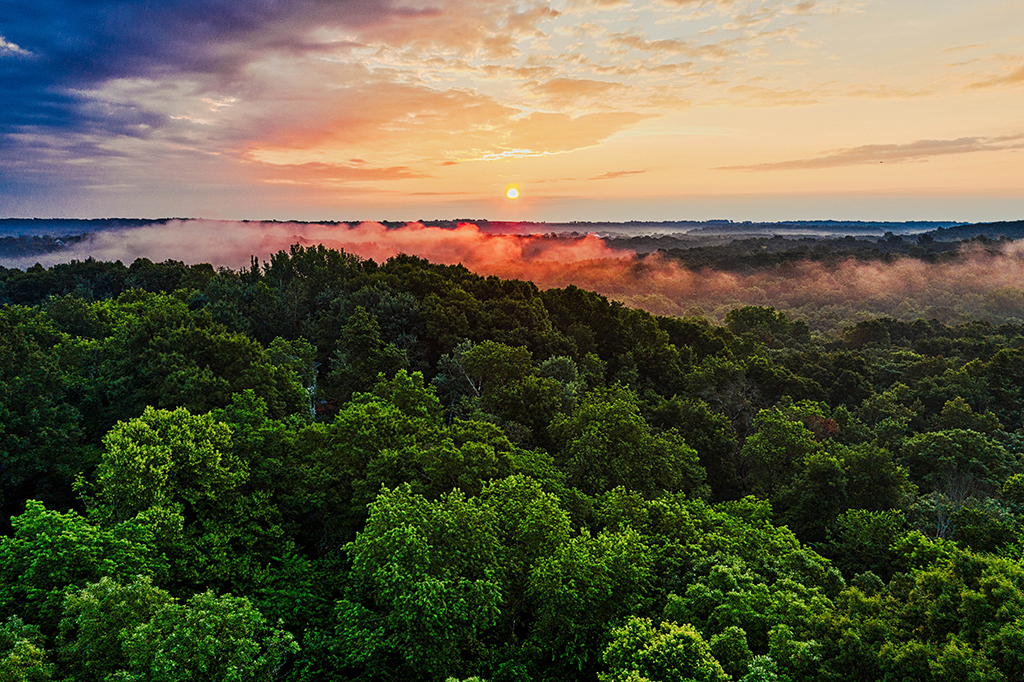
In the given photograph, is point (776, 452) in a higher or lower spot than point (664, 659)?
lower

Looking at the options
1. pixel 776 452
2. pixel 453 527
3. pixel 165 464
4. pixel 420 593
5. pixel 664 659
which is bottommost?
pixel 776 452

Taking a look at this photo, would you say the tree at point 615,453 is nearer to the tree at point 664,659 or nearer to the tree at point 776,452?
the tree at point 776,452

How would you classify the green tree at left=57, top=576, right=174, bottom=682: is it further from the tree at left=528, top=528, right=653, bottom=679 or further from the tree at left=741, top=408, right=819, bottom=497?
the tree at left=741, top=408, right=819, bottom=497

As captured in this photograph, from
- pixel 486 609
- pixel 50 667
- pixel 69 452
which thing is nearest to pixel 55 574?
pixel 50 667

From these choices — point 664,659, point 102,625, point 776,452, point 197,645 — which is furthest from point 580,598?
point 776,452

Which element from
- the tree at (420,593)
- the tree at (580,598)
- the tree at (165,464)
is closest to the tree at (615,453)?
the tree at (580,598)

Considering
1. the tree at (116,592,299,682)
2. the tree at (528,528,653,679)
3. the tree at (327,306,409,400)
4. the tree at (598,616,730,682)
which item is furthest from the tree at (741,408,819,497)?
the tree at (116,592,299,682)

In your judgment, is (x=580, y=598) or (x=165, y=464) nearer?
(x=580, y=598)

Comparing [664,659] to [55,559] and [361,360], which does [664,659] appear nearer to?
[55,559]
